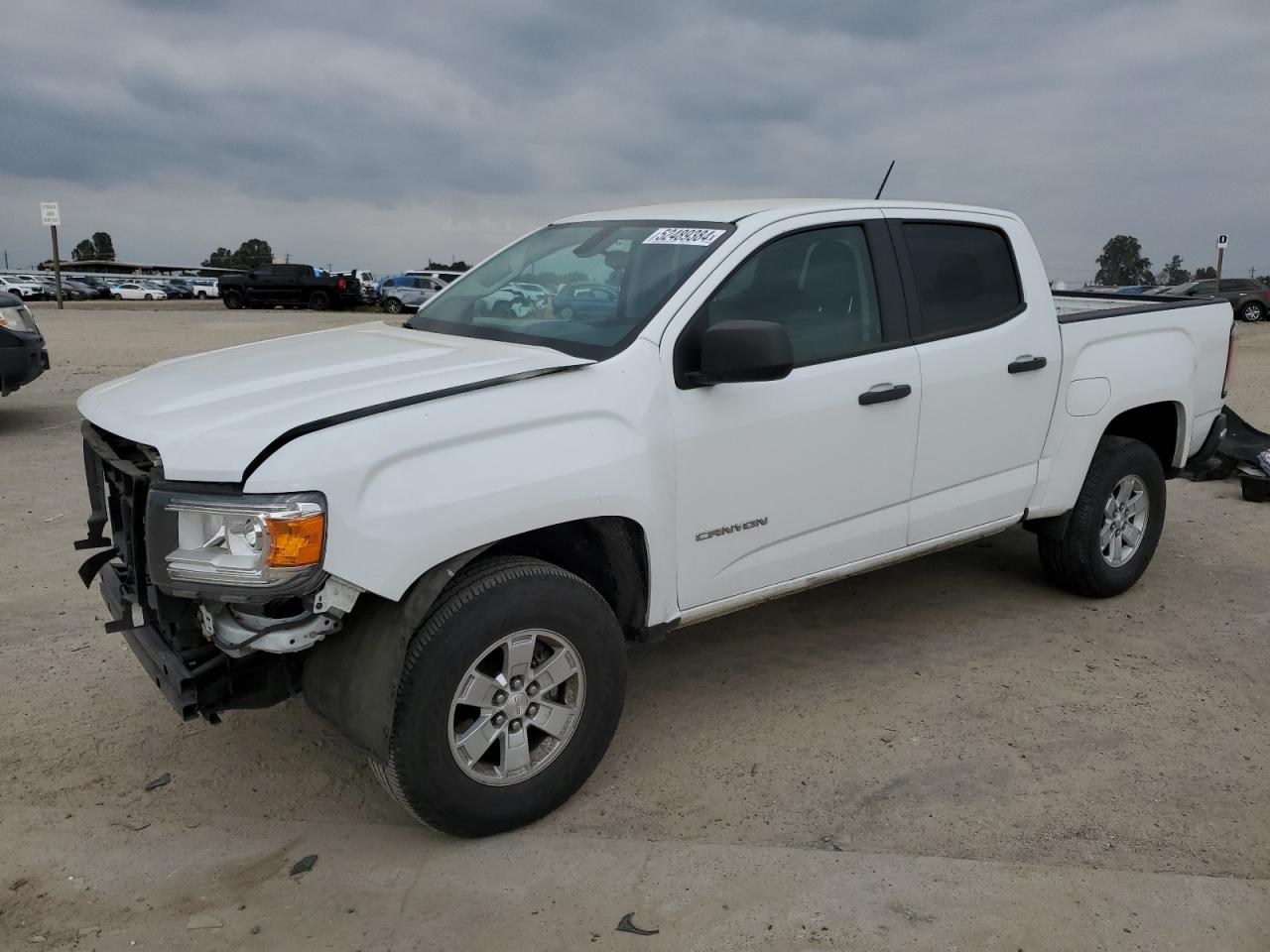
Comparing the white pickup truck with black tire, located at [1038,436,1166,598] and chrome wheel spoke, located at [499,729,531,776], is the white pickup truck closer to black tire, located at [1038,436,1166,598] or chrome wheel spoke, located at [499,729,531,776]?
chrome wheel spoke, located at [499,729,531,776]

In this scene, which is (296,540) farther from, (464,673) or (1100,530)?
(1100,530)

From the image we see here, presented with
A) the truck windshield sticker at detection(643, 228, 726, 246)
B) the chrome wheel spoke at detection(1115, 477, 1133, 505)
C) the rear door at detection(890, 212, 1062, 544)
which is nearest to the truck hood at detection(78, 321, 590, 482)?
the truck windshield sticker at detection(643, 228, 726, 246)

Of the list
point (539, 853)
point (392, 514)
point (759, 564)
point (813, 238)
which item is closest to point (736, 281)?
point (813, 238)

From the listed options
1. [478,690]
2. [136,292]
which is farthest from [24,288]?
[478,690]

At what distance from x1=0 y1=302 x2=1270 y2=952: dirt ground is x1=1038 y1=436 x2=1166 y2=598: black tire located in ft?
0.50

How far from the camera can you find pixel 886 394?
3.90 metres

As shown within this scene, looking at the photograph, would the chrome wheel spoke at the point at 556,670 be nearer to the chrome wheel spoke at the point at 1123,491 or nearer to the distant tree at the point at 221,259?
the chrome wheel spoke at the point at 1123,491

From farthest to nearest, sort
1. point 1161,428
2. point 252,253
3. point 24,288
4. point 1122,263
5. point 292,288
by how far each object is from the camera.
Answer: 1. point 252,253
2. point 1122,263
3. point 24,288
4. point 292,288
5. point 1161,428

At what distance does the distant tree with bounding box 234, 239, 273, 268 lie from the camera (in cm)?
10300

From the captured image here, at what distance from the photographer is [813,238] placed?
12.9 ft

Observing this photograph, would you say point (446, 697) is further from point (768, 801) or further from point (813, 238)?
point (813, 238)

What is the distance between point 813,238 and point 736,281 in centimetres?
47

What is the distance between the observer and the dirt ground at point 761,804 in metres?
2.81

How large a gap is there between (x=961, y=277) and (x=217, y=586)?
3183mm
